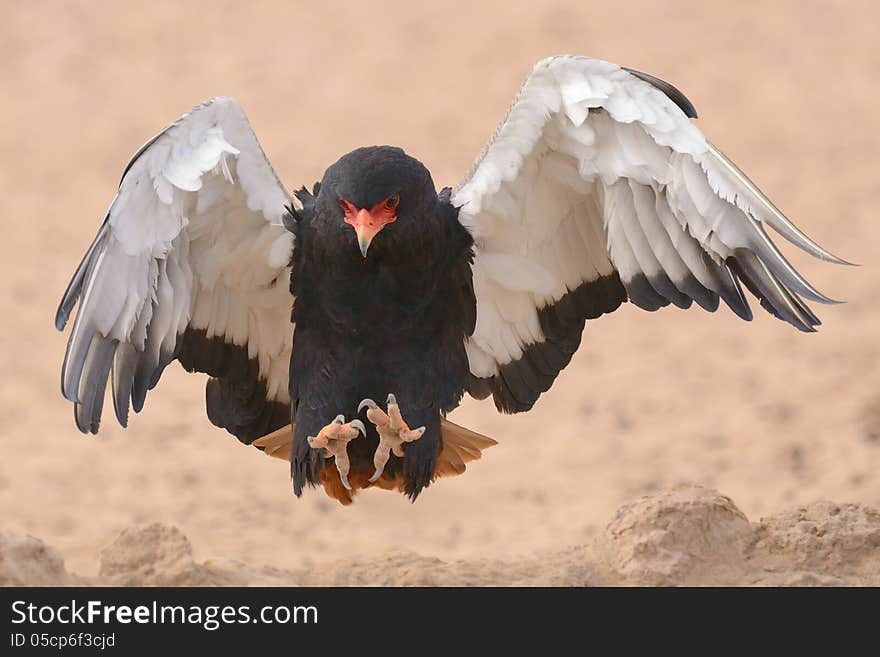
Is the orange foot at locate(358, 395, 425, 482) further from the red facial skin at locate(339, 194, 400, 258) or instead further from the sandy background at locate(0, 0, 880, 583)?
the red facial skin at locate(339, 194, 400, 258)

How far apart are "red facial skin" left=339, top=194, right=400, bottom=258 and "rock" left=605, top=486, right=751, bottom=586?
1.57 meters

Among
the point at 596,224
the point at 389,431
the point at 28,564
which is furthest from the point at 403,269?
the point at 28,564

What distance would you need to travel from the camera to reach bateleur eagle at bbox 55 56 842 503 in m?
5.30

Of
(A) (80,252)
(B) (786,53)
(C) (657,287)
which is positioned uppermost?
(B) (786,53)

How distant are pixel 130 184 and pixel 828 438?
6045mm

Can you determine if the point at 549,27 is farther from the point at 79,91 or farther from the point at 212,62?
the point at 79,91

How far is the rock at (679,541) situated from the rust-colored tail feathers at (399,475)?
0.73 metres

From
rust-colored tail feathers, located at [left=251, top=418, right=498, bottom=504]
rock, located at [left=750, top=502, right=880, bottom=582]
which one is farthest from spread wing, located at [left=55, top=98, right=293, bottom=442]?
rock, located at [left=750, top=502, right=880, bottom=582]

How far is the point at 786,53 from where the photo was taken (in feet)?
51.5

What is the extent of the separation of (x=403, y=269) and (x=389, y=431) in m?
0.66

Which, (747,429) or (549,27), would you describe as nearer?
(747,429)
